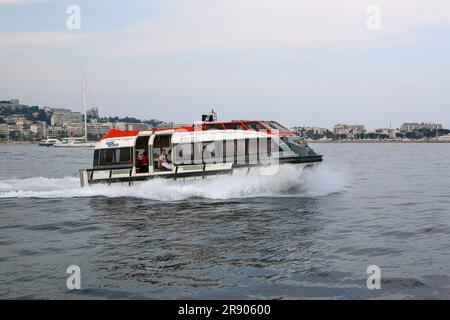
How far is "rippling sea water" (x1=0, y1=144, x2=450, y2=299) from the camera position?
8.65 meters

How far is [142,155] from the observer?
22.7 meters

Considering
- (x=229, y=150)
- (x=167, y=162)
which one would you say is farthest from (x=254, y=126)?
(x=167, y=162)

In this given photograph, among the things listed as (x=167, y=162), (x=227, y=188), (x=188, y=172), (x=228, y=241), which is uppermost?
(x=167, y=162)

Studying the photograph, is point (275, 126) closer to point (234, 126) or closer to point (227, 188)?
point (234, 126)

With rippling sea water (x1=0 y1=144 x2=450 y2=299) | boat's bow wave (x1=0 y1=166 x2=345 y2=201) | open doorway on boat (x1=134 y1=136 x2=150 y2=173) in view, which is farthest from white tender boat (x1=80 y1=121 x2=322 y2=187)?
rippling sea water (x1=0 y1=144 x2=450 y2=299)

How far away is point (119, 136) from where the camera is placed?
22562 millimetres

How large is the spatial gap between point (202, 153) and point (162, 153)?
2.60 m

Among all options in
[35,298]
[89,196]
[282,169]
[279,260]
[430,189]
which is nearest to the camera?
[35,298]

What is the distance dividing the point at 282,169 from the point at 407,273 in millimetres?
10718

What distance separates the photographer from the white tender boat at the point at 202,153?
20.0 meters

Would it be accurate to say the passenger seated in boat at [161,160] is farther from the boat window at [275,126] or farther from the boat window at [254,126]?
the boat window at [275,126]

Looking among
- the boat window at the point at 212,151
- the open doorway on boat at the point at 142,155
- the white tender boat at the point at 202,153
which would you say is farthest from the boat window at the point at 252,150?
the open doorway on boat at the point at 142,155

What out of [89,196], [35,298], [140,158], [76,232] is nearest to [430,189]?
[140,158]
